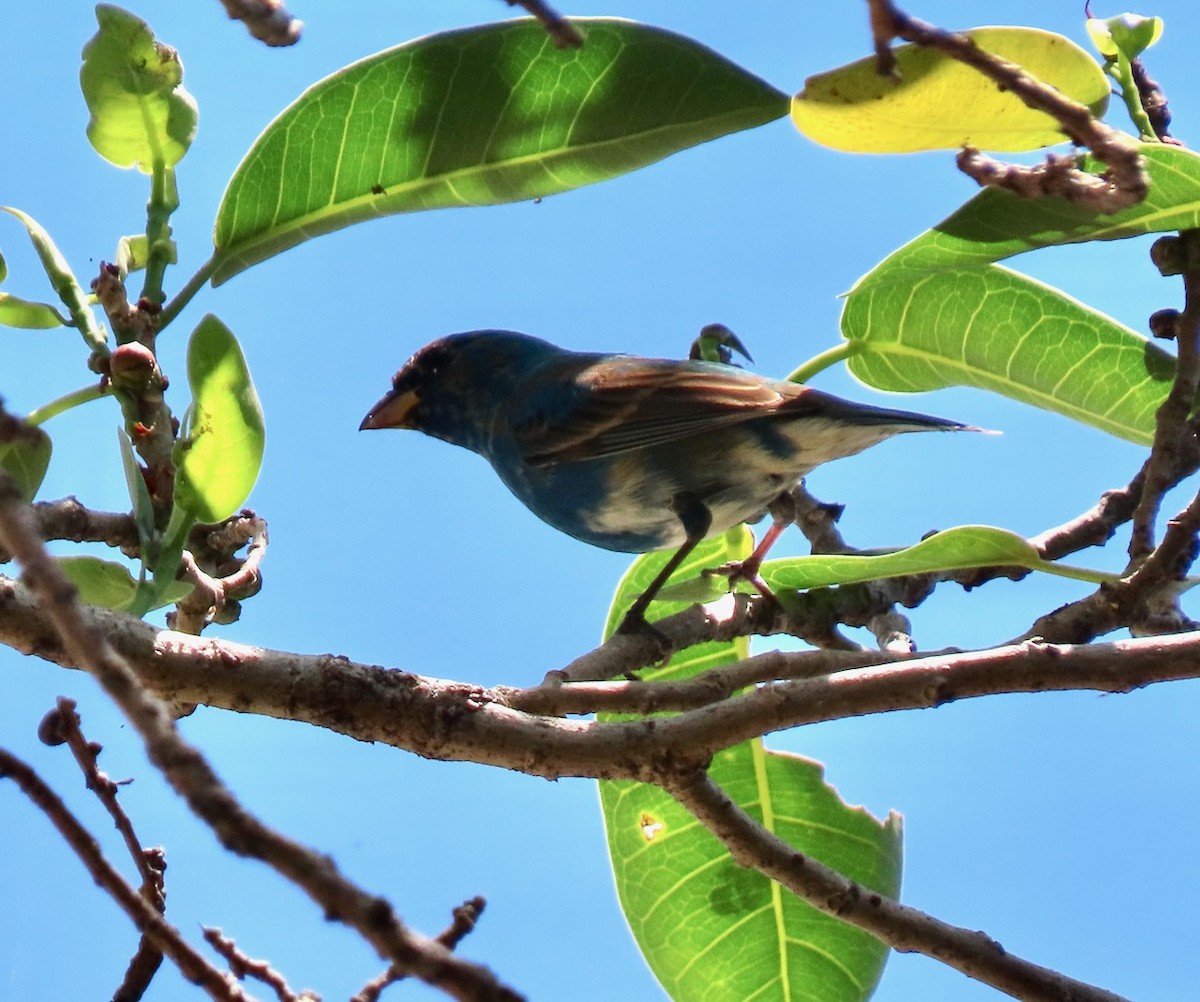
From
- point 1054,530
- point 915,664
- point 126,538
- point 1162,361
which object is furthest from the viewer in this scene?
point 1054,530

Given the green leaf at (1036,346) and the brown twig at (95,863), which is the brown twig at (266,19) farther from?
the green leaf at (1036,346)

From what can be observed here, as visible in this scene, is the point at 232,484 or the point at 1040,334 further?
the point at 1040,334

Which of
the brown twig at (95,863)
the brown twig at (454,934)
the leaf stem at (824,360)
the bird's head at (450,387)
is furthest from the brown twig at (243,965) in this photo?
the bird's head at (450,387)

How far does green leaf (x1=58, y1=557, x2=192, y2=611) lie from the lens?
2455mm

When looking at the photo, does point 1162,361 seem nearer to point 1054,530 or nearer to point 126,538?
point 1054,530

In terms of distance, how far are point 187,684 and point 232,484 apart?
43 centimetres

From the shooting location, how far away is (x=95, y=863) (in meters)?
1.26

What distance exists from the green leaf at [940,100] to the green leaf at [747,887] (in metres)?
1.55

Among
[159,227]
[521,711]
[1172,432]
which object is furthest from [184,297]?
[1172,432]

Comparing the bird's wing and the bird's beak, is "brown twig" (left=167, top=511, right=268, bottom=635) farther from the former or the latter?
the bird's beak

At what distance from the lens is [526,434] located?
448cm

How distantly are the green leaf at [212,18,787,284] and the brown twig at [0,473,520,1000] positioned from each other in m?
2.05

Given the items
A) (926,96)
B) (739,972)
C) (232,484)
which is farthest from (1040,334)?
(232,484)

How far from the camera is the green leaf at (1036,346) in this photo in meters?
3.29
